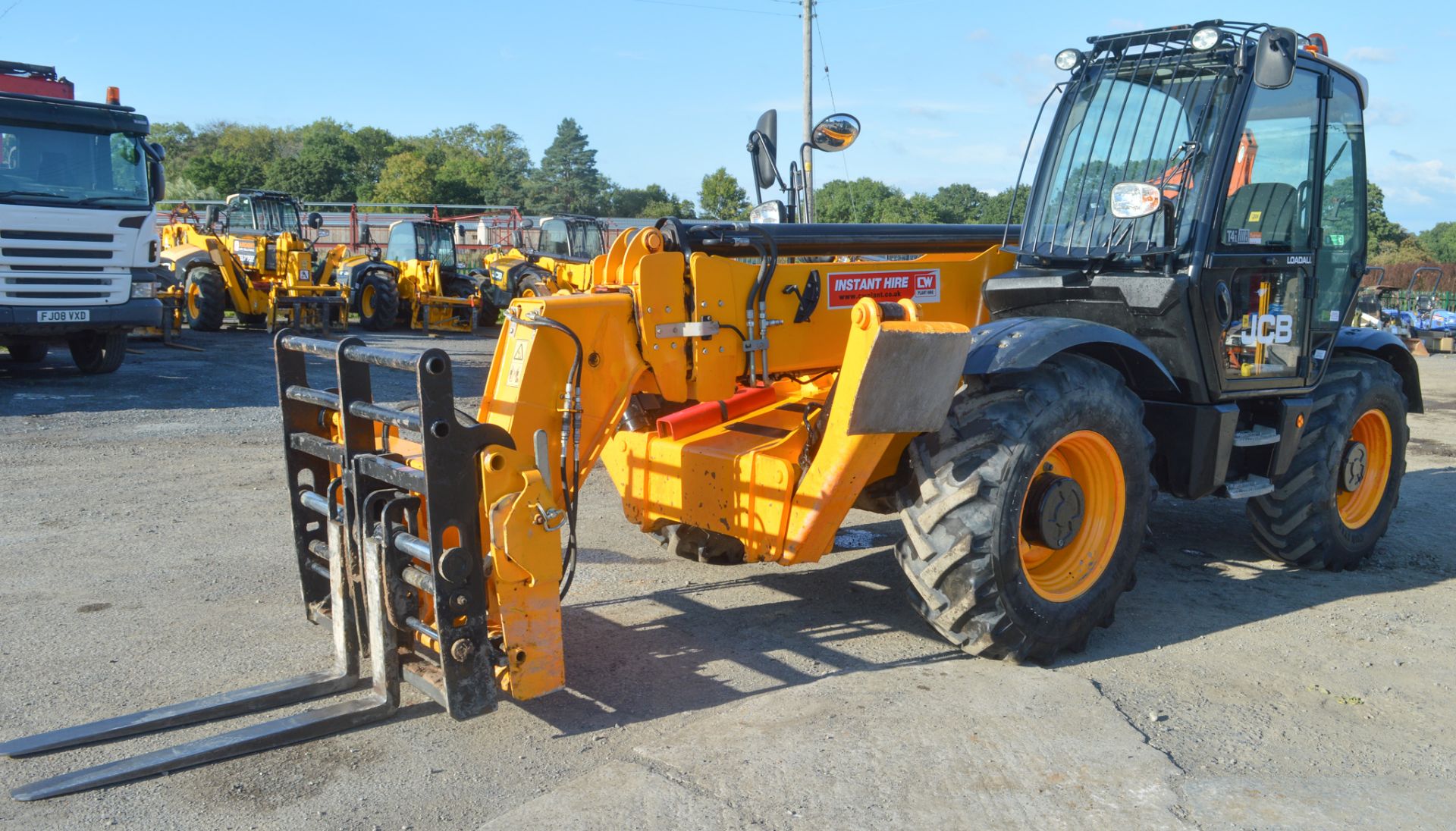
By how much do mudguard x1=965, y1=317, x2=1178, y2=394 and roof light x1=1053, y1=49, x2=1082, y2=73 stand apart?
1531 millimetres

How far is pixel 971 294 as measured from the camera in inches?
231

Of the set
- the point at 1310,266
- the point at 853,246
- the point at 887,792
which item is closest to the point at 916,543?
the point at 887,792

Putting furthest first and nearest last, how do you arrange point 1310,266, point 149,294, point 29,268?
point 149,294 → point 29,268 → point 1310,266

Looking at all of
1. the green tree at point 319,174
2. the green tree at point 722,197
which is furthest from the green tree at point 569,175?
the green tree at point 722,197

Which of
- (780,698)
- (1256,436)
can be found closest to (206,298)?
(780,698)

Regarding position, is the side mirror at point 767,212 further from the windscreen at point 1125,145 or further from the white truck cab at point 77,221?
the white truck cab at point 77,221

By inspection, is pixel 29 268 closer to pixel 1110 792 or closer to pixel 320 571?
pixel 320 571

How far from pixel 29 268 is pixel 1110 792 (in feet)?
39.8

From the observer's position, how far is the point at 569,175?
79625mm

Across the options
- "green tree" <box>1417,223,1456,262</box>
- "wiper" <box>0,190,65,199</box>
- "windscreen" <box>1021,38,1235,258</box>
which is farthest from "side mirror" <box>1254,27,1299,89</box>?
"green tree" <box>1417,223,1456,262</box>

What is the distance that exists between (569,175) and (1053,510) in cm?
7807

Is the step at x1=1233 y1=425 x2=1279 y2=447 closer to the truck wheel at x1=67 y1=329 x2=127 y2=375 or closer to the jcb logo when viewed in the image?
the jcb logo

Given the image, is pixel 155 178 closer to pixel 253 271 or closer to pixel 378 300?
pixel 253 271

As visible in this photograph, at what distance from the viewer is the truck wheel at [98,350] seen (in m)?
12.9
